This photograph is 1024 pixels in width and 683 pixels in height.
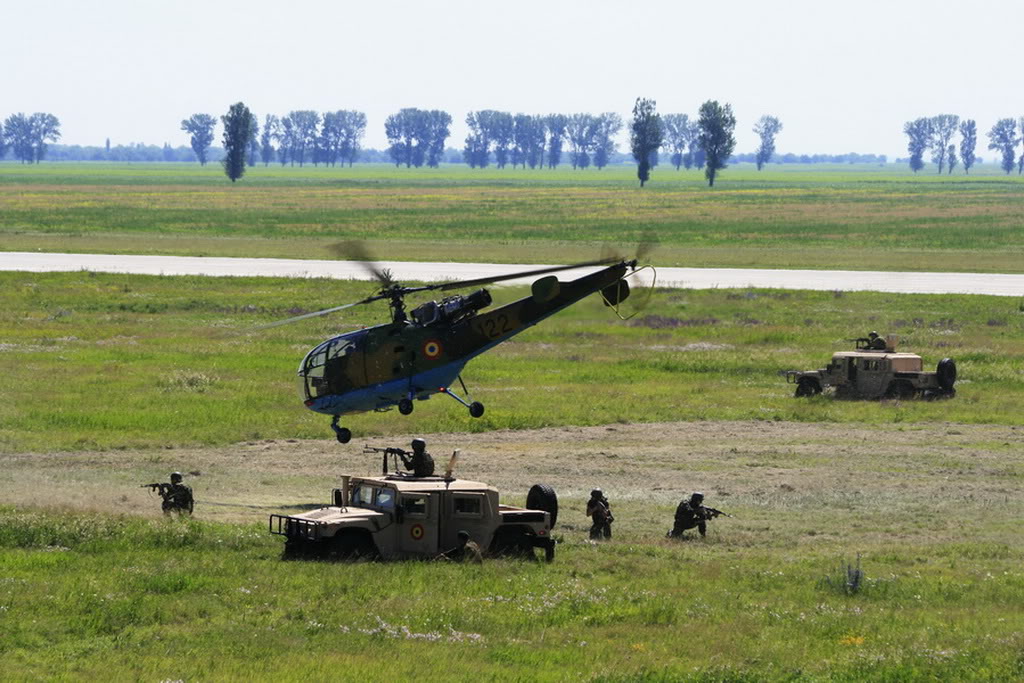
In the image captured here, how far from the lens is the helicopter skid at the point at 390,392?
30188 mm

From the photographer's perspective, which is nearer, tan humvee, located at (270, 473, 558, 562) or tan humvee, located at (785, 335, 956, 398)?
tan humvee, located at (270, 473, 558, 562)

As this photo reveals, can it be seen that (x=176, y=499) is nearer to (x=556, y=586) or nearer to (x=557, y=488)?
(x=556, y=586)

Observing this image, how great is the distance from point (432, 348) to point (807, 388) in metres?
18.2

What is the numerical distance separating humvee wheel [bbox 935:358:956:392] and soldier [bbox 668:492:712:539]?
66.5 ft

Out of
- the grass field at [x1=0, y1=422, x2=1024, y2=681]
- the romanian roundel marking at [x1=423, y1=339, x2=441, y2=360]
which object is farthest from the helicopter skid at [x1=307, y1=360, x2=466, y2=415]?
the grass field at [x1=0, y1=422, x2=1024, y2=681]

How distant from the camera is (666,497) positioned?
30.7 m

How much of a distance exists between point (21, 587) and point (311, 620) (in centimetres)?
419

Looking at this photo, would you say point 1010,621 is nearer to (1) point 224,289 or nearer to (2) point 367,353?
(2) point 367,353

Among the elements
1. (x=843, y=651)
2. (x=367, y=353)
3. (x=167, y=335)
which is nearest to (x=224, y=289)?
(x=167, y=335)

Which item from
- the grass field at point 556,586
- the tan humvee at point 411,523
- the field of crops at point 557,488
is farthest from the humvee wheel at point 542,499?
the tan humvee at point 411,523

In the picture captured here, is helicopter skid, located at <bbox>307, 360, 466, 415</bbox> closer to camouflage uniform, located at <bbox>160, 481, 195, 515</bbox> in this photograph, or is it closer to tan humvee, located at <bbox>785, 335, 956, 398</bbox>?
camouflage uniform, located at <bbox>160, 481, 195, 515</bbox>

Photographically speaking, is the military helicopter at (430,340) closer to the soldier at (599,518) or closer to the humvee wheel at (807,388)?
the soldier at (599,518)

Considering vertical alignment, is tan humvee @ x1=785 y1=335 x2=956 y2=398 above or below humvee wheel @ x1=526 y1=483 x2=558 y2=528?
above

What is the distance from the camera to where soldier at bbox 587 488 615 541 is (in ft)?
84.9
